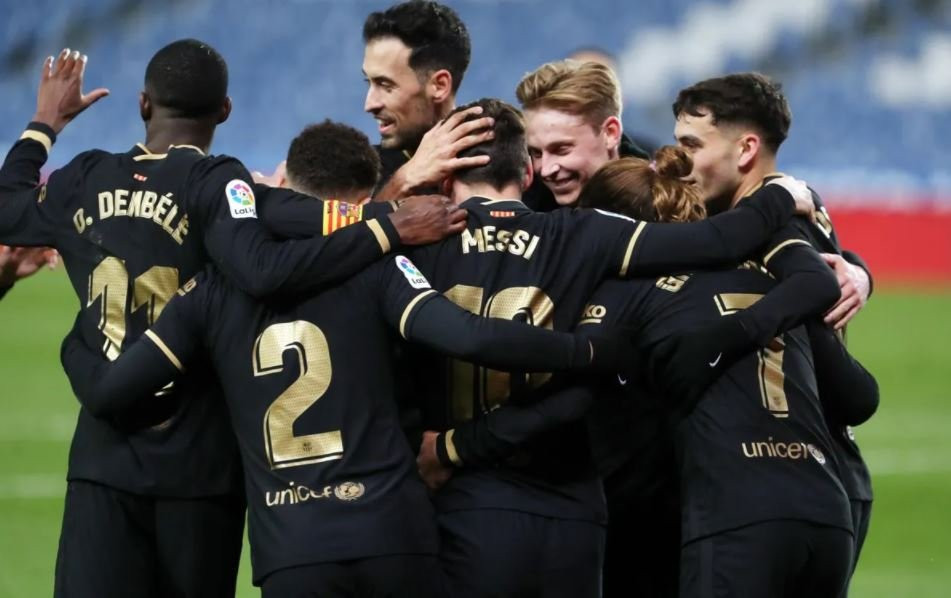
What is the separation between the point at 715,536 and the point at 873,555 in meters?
4.82

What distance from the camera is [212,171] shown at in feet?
14.6

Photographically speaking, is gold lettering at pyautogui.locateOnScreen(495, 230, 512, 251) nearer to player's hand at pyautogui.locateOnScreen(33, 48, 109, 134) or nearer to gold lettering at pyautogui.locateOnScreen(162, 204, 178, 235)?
gold lettering at pyautogui.locateOnScreen(162, 204, 178, 235)

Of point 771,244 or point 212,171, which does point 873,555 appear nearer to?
point 771,244

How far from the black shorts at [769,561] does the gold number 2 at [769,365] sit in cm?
35

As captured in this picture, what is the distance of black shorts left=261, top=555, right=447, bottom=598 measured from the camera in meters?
3.99

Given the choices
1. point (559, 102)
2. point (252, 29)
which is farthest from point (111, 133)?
point (559, 102)

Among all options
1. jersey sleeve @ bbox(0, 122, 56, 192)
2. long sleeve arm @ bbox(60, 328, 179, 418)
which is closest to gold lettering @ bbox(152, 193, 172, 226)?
long sleeve arm @ bbox(60, 328, 179, 418)

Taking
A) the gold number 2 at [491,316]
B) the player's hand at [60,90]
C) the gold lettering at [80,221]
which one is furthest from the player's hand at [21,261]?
the gold number 2 at [491,316]

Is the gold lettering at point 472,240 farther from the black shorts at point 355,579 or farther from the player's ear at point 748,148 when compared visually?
the player's ear at point 748,148

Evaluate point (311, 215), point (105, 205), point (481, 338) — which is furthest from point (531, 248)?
point (105, 205)

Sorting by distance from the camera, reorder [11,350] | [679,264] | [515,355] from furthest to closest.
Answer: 1. [11,350]
2. [679,264]
3. [515,355]

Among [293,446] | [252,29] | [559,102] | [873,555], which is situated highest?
[252,29]

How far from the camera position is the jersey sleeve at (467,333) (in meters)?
4.05

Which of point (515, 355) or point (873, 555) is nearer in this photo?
point (515, 355)
